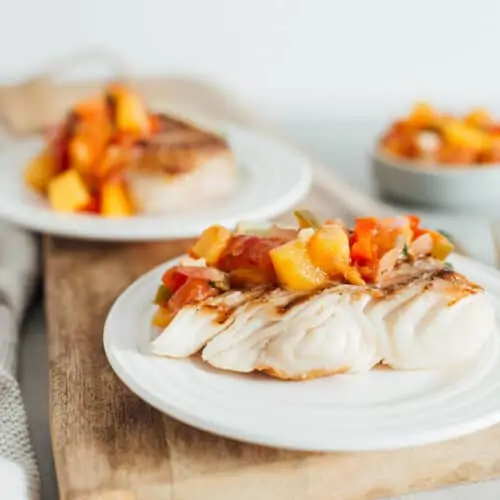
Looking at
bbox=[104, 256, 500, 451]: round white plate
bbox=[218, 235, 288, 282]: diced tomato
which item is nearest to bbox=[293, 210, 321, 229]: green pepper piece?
bbox=[218, 235, 288, 282]: diced tomato

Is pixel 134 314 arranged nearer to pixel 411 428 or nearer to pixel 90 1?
pixel 411 428

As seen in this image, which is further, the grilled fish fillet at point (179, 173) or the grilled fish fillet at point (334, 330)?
the grilled fish fillet at point (179, 173)

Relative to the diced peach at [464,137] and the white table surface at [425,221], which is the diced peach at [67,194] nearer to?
the white table surface at [425,221]

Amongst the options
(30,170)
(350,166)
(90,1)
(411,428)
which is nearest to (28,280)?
(30,170)

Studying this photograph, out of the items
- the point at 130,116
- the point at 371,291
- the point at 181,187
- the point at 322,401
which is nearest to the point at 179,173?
the point at 181,187

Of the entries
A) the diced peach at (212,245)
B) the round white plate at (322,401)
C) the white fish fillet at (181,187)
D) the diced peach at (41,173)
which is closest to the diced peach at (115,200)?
the white fish fillet at (181,187)

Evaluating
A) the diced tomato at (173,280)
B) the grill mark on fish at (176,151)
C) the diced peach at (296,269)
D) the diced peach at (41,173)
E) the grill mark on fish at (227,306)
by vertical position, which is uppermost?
the diced peach at (296,269)

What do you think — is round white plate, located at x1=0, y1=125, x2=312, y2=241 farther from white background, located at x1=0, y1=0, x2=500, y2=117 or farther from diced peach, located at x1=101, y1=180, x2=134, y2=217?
white background, located at x1=0, y1=0, x2=500, y2=117

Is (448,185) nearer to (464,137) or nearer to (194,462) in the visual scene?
(464,137)
